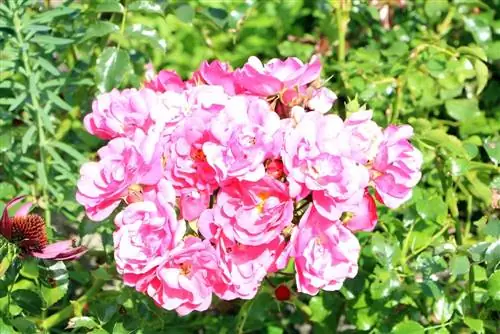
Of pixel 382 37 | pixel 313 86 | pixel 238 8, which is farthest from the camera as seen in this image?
pixel 382 37

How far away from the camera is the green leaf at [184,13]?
2.16 meters

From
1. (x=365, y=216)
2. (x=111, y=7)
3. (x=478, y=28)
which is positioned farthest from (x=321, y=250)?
(x=478, y=28)

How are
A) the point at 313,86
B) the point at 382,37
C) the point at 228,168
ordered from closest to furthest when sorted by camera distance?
the point at 228,168, the point at 313,86, the point at 382,37

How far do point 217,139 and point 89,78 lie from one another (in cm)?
91

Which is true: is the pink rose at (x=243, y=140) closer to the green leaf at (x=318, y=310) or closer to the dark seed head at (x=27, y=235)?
the dark seed head at (x=27, y=235)

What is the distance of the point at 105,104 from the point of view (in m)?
1.63

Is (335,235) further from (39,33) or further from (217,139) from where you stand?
(39,33)

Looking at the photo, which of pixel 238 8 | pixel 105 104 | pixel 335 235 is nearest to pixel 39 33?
pixel 238 8

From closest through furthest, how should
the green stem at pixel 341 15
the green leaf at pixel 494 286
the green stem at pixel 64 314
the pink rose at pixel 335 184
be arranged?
1. the pink rose at pixel 335 184
2. the green leaf at pixel 494 286
3. the green stem at pixel 64 314
4. the green stem at pixel 341 15

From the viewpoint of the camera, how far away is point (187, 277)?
4.79ft

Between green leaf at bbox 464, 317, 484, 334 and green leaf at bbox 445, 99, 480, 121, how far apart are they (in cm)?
69

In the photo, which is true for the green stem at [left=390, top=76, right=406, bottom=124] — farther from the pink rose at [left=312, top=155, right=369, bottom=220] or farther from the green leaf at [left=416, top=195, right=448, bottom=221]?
the pink rose at [left=312, top=155, right=369, bottom=220]

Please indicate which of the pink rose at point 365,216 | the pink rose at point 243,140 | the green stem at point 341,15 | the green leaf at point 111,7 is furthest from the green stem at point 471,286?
the green leaf at point 111,7

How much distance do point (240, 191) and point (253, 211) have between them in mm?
45
